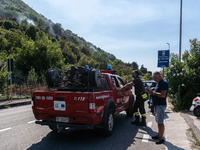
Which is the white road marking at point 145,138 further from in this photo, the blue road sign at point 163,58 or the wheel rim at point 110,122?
the blue road sign at point 163,58

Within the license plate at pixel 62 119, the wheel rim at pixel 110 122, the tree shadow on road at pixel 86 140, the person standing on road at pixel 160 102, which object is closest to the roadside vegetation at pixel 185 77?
the tree shadow on road at pixel 86 140

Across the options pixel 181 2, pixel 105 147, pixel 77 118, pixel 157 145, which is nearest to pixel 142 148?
pixel 157 145

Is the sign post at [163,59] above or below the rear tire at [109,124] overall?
above

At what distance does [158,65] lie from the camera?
1677cm

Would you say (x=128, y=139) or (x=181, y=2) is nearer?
(x=128, y=139)

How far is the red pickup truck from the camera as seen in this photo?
15.0ft

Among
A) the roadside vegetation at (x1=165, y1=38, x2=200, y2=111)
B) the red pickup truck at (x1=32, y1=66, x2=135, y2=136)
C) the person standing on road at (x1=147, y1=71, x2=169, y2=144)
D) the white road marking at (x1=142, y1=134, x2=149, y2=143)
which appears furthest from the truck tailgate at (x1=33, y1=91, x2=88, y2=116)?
the roadside vegetation at (x1=165, y1=38, x2=200, y2=111)

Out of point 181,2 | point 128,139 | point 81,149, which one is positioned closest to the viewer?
point 81,149

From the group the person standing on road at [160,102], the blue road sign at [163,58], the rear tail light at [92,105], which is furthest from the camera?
the blue road sign at [163,58]

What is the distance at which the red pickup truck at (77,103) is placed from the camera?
4.56 meters

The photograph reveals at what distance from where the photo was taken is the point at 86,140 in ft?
16.8

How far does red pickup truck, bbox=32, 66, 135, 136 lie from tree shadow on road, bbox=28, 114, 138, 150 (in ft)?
0.98

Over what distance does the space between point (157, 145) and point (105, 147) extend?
1.40 metres

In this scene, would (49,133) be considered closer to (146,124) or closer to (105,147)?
(105,147)
